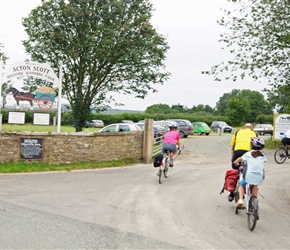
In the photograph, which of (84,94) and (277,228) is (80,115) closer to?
(84,94)

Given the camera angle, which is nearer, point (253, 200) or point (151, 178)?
point (253, 200)

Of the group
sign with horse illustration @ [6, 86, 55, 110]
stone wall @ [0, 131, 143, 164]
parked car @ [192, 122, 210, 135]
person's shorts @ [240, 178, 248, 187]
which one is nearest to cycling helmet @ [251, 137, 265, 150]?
person's shorts @ [240, 178, 248, 187]

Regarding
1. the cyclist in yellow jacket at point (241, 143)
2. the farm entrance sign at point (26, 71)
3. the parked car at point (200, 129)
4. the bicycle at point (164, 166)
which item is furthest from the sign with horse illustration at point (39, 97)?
the parked car at point (200, 129)

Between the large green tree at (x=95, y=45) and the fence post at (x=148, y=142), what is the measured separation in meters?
6.85

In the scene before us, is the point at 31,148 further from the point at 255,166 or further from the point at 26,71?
the point at 255,166

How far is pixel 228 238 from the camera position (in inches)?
247

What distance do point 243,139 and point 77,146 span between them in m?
8.33

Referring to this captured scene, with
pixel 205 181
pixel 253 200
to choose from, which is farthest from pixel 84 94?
pixel 253 200

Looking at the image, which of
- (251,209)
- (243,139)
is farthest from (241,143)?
(251,209)

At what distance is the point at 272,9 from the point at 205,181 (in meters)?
14.7

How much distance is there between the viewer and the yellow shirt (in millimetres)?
8734

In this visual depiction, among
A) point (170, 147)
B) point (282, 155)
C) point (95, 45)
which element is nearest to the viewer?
point (170, 147)

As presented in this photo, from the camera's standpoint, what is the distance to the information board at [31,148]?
1482 centimetres

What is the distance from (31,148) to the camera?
14875mm
